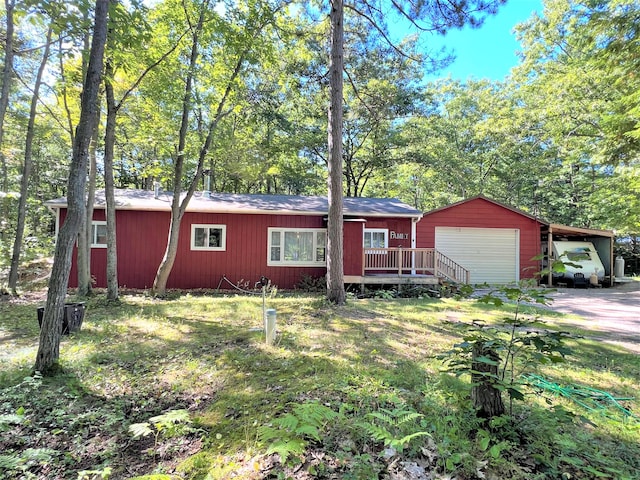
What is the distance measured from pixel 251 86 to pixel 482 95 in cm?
1785

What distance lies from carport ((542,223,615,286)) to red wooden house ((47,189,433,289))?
6.02 m

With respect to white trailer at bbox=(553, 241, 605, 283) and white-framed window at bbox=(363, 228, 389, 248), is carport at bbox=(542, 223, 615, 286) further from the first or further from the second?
white-framed window at bbox=(363, 228, 389, 248)

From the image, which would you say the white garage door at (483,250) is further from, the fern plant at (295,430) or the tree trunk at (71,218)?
the tree trunk at (71,218)

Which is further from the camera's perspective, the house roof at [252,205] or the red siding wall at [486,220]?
the red siding wall at [486,220]

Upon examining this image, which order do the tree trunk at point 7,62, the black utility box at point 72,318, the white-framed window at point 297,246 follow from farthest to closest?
the white-framed window at point 297,246 < the tree trunk at point 7,62 < the black utility box at point 72,318

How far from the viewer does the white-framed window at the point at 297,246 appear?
10758 millimetres

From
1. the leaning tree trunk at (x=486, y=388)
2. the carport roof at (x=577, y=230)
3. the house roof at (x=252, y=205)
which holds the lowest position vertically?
the leaning tree trunk at (x=486, y=388)

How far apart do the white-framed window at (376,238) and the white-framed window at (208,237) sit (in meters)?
4.85

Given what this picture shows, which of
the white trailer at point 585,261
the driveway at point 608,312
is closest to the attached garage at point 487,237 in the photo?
the white trailer at point 585,261

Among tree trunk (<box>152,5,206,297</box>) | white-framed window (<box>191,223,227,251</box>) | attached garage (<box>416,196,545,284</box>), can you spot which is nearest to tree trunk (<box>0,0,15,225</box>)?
tree trunk (<box>152,5,206,297</box>)

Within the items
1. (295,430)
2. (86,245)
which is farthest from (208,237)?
(295,430)

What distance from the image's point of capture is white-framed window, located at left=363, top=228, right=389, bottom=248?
1133 cm

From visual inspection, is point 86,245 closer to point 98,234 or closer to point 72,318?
point 98,234

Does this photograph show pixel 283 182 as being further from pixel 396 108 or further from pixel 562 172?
pixel 562 172
